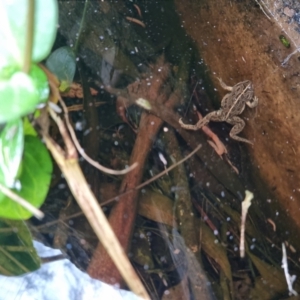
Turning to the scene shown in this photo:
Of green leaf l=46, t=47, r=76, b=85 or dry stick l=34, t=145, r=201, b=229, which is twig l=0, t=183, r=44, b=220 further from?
green leaf l=46, t=47, r=76, b=85

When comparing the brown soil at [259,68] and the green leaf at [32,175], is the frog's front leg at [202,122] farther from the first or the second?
the green leaf at [32,175]

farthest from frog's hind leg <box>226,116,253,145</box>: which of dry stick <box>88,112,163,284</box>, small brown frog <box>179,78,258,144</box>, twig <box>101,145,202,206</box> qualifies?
dry stick <box>88,112,163,284</box>

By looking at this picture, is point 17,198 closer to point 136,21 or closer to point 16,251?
point 16,251

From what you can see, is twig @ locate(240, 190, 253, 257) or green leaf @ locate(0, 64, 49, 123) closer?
green leaf @ locate(0, 64, 49, 123)

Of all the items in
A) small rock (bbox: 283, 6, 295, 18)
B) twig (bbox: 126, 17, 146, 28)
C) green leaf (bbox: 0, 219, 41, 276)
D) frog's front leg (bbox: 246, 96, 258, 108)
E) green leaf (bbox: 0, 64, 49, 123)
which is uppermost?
small rock (bbox: 283, 6, 295, 18)

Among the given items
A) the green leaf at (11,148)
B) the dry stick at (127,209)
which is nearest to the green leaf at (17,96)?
the green leaf at (11,148)

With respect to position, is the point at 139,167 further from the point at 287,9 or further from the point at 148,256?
the point at 287,9

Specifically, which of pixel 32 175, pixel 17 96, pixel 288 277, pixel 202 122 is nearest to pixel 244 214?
pixel 288 277
